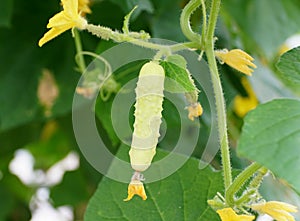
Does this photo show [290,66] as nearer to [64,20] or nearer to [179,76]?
[179,76]

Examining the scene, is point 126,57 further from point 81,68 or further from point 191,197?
point 191,197

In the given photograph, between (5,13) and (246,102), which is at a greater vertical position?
(5,13)

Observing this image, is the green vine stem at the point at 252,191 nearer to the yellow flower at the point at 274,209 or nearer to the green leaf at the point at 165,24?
the yellow flower at the point at 274,209

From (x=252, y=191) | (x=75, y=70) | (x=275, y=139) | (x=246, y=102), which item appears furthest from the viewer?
(x=246, y=102)

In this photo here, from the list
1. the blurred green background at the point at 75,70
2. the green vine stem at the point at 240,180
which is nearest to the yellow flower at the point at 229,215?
the green vine stem at the point at 240,180

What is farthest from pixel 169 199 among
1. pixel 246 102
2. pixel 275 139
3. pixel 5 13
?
pixel 246 102

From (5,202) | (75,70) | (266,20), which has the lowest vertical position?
(5,202)

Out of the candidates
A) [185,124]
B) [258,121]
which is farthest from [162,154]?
[258,121]
